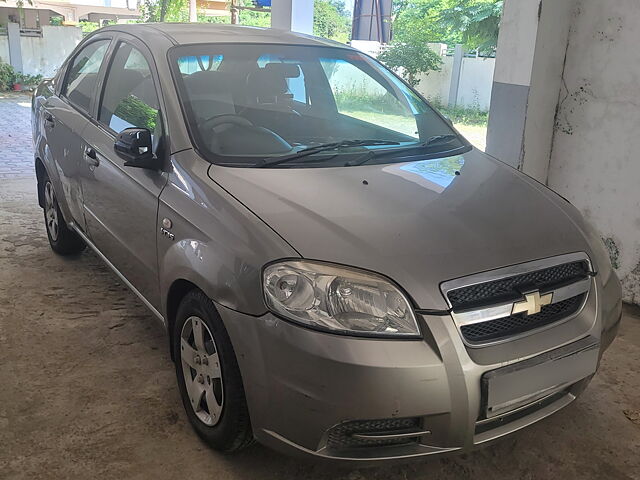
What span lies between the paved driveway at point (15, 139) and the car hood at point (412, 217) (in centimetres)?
521

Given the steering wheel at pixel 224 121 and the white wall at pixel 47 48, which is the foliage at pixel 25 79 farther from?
the steering wheel at pixel 224 121

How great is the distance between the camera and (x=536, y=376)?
6.36ft

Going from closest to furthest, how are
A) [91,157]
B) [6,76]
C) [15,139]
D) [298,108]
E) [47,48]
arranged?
1. [298,108]
2. [91,157]
3. [15,139]
4. [6,76]
5. [47,48]

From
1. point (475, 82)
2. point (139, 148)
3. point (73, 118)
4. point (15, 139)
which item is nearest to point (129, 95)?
point (139, 148)

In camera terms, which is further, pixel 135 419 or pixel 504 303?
pixel 135 419

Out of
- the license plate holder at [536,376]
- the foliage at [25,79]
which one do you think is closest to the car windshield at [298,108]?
the license plate holder at [536,376]

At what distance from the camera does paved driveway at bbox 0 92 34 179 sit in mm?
6798

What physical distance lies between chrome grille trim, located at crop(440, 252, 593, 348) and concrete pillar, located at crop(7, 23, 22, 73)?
16526 millimetres

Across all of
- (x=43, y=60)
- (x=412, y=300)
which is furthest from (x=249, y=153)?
(x=43, y=60)

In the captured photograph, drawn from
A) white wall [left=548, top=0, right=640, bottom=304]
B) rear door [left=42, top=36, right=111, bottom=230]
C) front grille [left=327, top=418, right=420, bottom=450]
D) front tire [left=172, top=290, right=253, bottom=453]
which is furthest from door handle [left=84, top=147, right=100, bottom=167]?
white wall [left=548, top=0, right=640, bottom=304]

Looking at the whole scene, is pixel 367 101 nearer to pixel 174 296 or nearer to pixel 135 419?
pixel 174 296

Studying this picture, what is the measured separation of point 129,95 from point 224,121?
2.27 ft

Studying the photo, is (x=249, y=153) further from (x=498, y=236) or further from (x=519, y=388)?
(x=519, y=388)

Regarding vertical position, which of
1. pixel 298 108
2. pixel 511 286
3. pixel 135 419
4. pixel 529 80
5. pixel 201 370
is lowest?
pixel 135 419
